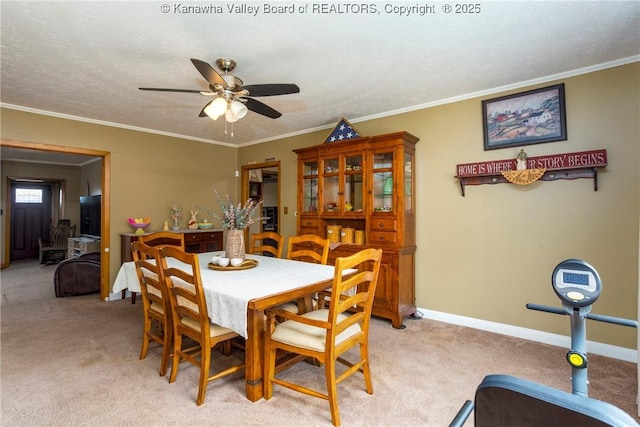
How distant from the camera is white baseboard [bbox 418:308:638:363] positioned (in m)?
2.60

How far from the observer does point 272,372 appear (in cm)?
205

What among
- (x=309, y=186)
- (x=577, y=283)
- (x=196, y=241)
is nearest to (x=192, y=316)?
(x=577, y=283)

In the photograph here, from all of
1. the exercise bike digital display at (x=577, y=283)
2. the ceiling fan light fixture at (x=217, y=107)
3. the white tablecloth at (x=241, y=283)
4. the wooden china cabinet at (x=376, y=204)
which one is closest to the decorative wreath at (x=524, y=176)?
the wooden china cabinet at (x=376, y=204)

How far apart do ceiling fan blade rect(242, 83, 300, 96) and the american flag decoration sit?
5.26 ft

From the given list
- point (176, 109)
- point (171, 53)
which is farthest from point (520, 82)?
point (176, 109)

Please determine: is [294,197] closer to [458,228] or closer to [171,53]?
[458,228]

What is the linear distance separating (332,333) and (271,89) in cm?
171

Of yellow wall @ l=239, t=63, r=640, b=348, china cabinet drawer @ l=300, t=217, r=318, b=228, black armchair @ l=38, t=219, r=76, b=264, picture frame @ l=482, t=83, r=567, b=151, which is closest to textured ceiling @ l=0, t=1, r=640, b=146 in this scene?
picture frame @ l=482, t=83, r=567, b=151

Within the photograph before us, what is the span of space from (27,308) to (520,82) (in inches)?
240

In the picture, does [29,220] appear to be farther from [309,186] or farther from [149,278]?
[149,278]

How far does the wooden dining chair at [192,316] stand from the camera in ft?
6.31

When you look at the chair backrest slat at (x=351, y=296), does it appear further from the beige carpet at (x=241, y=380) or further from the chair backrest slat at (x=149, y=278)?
the chair backrest slat at (x=149, y=278)

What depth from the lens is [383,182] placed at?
3598 mm

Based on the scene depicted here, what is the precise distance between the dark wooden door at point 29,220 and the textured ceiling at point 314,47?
19.8 feet
